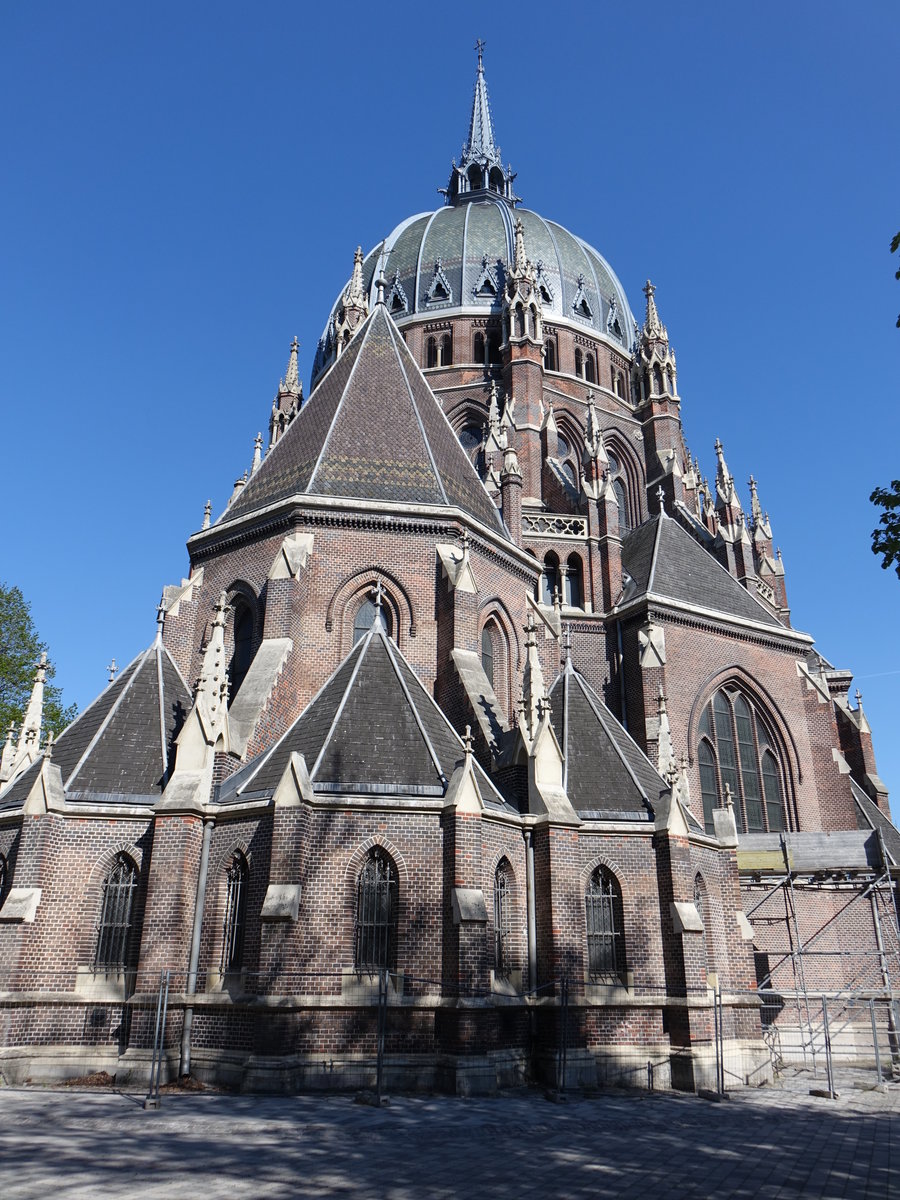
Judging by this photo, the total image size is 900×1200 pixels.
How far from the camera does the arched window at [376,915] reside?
17.3 m

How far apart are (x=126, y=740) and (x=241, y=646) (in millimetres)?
5030

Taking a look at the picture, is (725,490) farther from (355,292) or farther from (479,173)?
(479,173)

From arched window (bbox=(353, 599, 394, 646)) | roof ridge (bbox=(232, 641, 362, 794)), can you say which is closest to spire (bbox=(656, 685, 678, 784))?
arched window (bbox=(353, 599, 394, 646))

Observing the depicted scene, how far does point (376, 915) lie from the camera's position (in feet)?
57.4

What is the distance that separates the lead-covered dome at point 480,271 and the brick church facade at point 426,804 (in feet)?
56.7

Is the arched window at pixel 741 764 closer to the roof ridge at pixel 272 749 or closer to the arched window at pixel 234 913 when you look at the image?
the roof ridge at pixel 272 749

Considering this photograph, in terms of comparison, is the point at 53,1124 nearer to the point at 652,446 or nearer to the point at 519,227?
the point at 652,446

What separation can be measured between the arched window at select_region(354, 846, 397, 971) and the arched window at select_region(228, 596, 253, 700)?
25.6ft

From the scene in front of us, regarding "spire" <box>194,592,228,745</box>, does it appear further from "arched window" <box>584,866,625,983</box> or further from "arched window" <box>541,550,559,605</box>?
"arched window" <box>541,550,559,605</box>

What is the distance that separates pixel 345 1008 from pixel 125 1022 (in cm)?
447

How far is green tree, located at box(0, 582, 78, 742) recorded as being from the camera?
115 feet

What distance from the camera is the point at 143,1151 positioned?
35.5 feet

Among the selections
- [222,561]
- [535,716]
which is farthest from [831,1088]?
[222,561]

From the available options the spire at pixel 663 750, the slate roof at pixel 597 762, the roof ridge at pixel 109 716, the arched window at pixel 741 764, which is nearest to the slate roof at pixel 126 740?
the roof ridge at pixel 109 716
